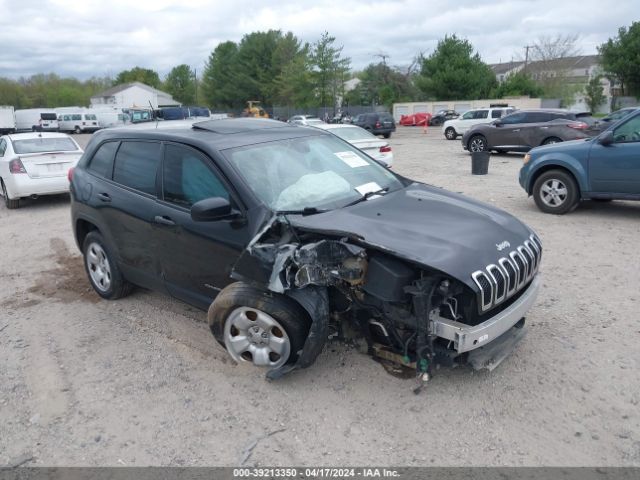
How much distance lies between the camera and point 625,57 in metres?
46.4

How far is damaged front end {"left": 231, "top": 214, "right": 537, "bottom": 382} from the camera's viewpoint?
128 inches

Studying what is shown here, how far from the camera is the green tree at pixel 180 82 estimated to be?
99.6 m

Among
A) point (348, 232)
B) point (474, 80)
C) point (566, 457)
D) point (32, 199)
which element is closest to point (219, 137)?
point (348, 232)

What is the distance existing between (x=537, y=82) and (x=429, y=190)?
5921cm

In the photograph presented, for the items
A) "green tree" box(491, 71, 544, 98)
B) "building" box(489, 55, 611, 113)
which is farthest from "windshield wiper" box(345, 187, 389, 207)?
"building" box(489, 55, 611, 113)

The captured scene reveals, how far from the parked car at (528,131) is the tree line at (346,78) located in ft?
120

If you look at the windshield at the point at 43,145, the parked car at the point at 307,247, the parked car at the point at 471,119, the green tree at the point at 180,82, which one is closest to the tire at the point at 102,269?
the parked car at the point at 307,247

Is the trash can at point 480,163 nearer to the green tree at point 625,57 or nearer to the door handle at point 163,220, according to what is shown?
the door handle at point 163,220

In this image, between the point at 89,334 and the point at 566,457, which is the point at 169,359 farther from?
the point at 566,457

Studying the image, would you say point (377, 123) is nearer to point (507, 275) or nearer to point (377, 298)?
point (507, 275)

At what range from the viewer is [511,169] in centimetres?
1483

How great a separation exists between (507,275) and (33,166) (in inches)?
399

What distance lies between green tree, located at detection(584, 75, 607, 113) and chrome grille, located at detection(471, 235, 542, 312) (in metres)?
54.8

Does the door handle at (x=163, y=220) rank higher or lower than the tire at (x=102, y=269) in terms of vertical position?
higher
